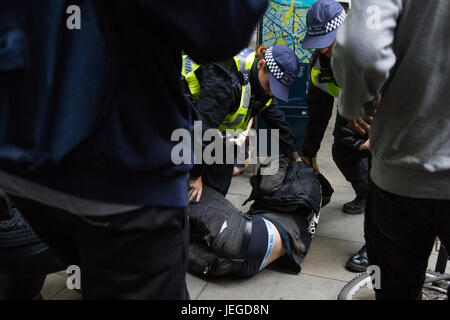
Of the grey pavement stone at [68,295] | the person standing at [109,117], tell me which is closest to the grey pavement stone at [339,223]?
the grey pavement stone at [68,295]

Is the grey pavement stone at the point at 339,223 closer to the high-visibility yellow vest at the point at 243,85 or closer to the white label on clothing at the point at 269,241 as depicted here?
the white label on clothing at the point at 269,241

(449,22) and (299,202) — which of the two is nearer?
(449,22)

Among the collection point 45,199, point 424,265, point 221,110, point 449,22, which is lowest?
point 424,265

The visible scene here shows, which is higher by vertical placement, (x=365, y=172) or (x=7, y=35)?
(x=7, y=35)

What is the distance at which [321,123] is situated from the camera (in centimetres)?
344

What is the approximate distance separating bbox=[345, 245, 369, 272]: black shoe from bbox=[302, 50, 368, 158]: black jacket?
32.7 inches

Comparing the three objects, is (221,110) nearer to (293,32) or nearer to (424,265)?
(424,265)

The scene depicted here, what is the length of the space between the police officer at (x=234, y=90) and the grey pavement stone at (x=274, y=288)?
0.60m

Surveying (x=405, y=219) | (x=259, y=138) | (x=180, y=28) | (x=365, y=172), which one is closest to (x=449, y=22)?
(x=405, y=219)

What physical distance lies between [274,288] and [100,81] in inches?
82.7

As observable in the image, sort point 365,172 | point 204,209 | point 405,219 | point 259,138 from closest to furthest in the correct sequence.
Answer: point 405,219, point 204,209, point 365,172, point 259,138

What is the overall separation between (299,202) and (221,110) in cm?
82

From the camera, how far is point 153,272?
3.29 ft

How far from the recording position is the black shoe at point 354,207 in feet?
12.4
